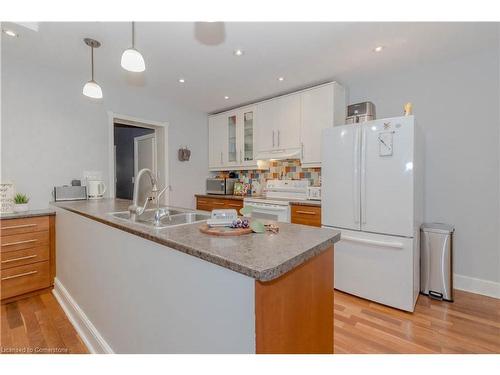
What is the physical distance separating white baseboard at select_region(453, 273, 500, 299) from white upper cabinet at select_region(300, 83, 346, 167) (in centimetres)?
190

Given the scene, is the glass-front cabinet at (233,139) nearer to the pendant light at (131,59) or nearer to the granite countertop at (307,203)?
the granite countertop at (307,203)

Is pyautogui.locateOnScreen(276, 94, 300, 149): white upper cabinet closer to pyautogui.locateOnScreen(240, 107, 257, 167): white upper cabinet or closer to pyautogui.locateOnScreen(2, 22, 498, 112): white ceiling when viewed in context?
pyautogui.locateOnScreen(2, 22, 498, 112): white ceiling

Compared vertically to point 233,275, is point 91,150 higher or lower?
higher

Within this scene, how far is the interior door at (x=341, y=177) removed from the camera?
2369 mm

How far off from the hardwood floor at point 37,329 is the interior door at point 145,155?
210 cm

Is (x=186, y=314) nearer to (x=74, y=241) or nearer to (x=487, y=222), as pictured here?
(x=74, y=241)

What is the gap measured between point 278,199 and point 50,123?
280 centimetres

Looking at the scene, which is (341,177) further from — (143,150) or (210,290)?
(143,150)

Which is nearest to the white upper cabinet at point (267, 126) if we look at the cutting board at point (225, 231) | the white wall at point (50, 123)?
the white wall at point (50, 123)

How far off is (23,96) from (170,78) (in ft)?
5.01

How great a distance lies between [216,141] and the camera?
14.2ft

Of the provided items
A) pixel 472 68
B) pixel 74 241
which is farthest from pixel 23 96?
pixel 472 68

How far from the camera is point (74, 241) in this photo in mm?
1997

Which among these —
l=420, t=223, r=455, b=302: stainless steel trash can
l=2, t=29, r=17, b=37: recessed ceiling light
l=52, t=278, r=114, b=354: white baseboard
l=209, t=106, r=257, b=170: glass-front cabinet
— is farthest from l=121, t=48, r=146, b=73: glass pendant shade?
l=420, t=223, r=455, b=302: stainless steel trash can
